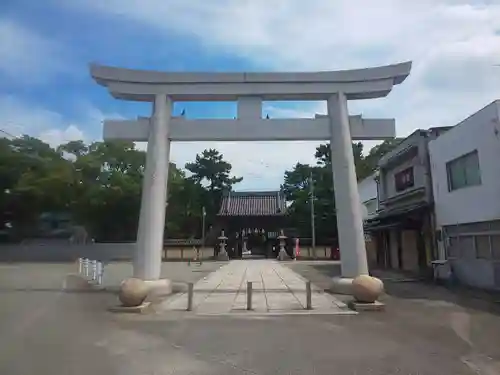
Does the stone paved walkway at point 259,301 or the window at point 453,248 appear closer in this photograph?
the stone paved walkway at point 259,301

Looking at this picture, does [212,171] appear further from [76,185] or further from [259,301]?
[259,301]

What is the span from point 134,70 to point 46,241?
109 ft

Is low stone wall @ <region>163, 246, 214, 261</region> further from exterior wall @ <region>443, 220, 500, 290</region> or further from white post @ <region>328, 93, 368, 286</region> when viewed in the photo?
white post @ <region>328, 93, 368, 286</region>

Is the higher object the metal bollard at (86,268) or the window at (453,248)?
the window at (453,248)

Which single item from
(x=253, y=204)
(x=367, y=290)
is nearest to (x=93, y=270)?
(x=367, y=290)

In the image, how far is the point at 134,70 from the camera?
15.6 metres

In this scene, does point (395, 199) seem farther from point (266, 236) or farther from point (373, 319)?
point (266, 236)

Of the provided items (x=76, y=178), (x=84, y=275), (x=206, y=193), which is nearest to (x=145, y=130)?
(x=84, y=275)

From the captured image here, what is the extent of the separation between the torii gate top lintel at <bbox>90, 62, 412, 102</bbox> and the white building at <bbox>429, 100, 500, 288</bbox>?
382cm

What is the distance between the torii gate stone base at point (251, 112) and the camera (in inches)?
607

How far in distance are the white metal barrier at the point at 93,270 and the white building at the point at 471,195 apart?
48.8 feet

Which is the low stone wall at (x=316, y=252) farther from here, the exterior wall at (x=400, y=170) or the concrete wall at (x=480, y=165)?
the concrete wall at (x=480, y=165)

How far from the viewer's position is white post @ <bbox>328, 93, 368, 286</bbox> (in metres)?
14.7

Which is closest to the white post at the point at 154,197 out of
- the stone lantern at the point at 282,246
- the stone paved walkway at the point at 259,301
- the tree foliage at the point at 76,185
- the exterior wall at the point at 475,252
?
the stone paved walkway at the point at 259,301
